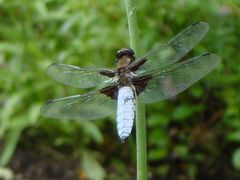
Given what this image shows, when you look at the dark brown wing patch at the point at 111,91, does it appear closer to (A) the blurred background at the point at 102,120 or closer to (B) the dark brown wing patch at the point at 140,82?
(B) the dark brown wing patch at the point at 140,82

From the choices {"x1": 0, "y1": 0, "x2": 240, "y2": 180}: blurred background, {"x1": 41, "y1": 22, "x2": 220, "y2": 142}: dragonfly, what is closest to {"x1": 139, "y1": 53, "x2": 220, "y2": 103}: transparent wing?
{"x1": 41, "y1": 22, "x2": 220, "y2": 142}: dragonfly

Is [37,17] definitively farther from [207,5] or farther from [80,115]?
[80,115]

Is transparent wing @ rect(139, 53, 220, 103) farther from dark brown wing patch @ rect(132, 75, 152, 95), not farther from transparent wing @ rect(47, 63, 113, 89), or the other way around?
transparent wing @ rect(47, 63, 113, 89)

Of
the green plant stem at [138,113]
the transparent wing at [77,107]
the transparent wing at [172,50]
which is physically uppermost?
the transparent wing at [172,50]

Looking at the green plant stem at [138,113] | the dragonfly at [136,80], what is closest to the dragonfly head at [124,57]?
the dragonfly at [136,80]

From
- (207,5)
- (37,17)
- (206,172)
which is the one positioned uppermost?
(37,17)

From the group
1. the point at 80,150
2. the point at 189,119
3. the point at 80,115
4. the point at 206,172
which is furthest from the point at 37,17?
the point at 80,115
